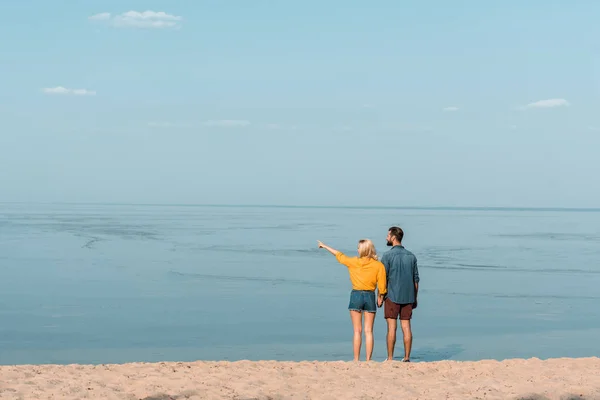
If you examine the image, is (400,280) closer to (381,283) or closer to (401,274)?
(401,274)

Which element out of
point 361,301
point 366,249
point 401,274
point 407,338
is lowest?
point 407,338

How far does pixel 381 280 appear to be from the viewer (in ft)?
30.9

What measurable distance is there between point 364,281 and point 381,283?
0.23m

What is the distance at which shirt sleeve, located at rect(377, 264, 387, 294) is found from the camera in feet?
30.8

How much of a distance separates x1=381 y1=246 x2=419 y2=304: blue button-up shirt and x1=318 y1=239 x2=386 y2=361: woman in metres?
0.15

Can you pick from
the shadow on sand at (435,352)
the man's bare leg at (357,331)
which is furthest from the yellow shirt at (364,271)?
the shadow on sand at (435,352)

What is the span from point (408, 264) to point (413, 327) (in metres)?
4.00

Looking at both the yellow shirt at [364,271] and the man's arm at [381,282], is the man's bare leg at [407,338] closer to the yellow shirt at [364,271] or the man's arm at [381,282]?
the man's arm at [381,282]

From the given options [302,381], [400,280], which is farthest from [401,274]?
[302,381]

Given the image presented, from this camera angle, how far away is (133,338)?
38.4ft

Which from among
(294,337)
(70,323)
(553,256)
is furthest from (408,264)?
(553,256)

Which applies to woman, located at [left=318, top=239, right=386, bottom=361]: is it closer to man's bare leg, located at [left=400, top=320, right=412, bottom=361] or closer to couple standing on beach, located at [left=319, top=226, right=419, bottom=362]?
couple standing on beach, located at [left=319, top=226, right=419, bottom=362]

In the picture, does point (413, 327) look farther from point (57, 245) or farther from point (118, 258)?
point (57, 245)

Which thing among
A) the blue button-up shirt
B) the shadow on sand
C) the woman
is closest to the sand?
the woman
